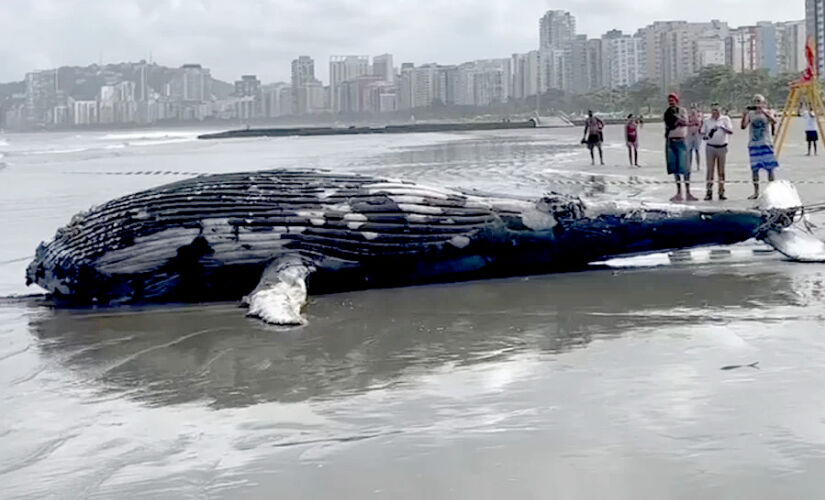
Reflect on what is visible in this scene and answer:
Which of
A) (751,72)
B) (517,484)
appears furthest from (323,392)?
(751,72)

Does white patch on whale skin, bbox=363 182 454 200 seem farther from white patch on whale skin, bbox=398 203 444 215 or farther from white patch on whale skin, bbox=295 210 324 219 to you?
white patch on whale skin, bbox=295 210 324 219

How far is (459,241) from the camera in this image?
9.89m

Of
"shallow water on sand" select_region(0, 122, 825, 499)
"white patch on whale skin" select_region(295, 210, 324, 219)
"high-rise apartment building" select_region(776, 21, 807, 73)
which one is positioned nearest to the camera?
"shallow water on sand" select_region(0, 122, 825, 499)

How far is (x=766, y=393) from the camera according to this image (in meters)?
5.46

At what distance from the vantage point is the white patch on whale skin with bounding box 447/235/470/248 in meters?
9.87

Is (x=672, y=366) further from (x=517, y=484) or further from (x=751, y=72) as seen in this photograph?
(x=751, y=72)

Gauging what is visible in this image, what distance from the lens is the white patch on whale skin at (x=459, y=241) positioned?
987 centimetres

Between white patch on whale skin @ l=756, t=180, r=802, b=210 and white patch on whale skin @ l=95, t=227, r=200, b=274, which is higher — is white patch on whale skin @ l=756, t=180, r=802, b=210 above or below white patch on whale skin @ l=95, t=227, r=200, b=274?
above

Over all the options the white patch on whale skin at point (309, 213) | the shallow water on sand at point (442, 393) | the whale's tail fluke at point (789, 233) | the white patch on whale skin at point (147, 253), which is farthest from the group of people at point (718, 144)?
the white patch on whale skin at point (147, 253)

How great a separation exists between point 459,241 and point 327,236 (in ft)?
4.28

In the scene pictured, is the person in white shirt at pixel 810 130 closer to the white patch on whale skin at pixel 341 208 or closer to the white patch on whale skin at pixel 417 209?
the white patch on whale skin at pixel 417 209

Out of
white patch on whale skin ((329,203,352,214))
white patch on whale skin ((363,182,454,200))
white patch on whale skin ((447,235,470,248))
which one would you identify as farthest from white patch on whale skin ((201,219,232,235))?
white patch on whale skin ((447,235,470,248))

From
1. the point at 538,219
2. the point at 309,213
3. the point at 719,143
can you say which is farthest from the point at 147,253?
the point at 719,143

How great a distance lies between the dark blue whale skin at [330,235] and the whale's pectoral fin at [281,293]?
0.59 ft
